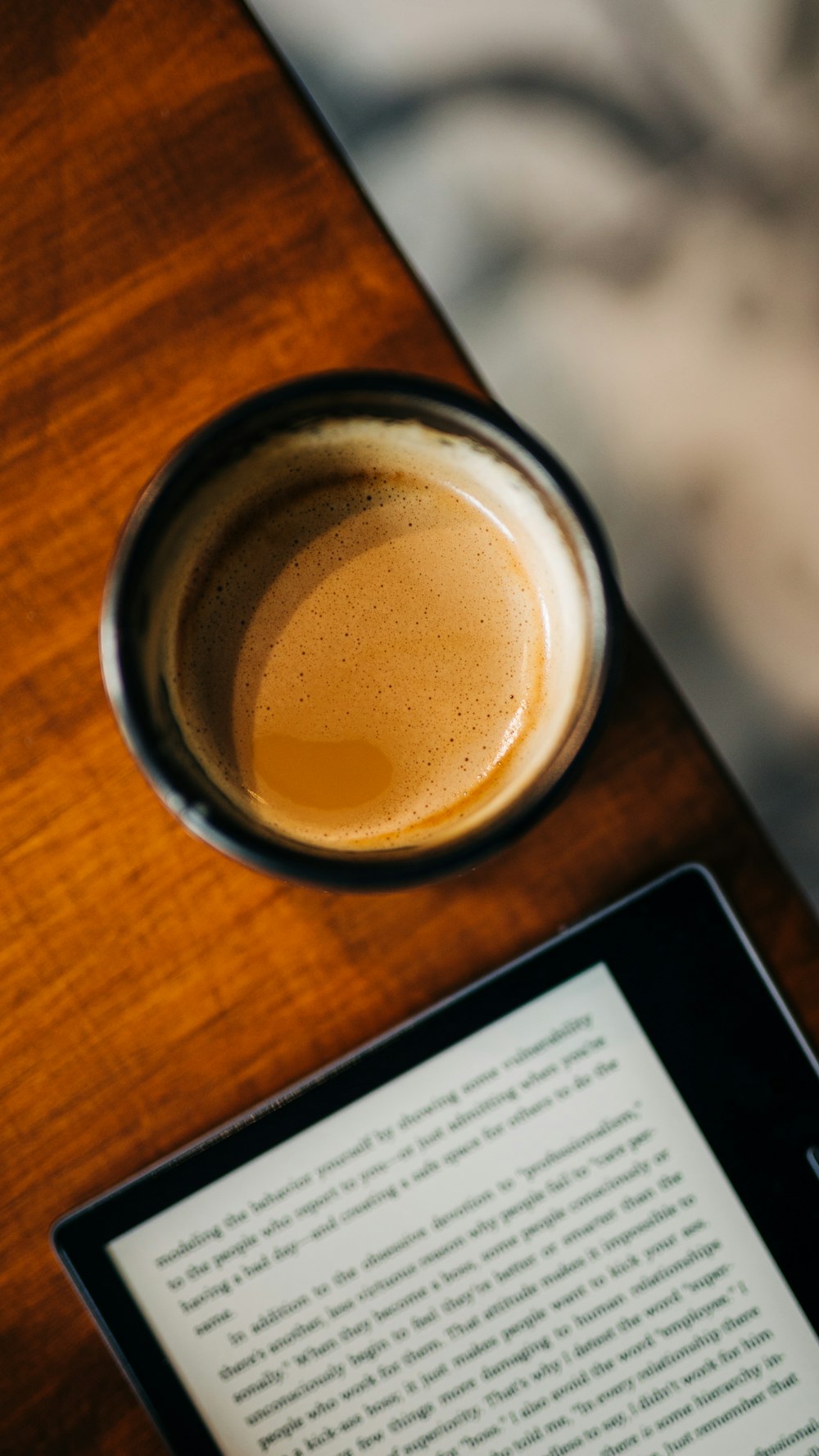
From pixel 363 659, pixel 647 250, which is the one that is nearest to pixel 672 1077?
pixel 363 659

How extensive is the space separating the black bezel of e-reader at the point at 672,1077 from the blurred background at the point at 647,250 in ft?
0.64

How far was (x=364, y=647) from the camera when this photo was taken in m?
0.43

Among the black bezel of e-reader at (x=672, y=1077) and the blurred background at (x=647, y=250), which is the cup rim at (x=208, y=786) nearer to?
the black bezel of e-reader at (x=672, y=1077)

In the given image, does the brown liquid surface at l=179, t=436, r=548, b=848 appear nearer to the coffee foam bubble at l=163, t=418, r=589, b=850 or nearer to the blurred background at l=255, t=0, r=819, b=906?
the coffee foam bubble at l=163, t=418, r=589, b=850

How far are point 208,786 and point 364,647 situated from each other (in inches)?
3.9

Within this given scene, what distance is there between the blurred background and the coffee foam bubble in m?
0.19

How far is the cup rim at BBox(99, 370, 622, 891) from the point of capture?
1.09 feet

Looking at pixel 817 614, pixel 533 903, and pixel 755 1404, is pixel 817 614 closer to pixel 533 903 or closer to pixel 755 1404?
pixel 533 903

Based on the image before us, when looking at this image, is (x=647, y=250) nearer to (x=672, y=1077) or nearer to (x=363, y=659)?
→ (x=363, y=659)

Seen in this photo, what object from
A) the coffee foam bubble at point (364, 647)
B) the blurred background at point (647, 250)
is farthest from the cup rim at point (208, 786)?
the blurred background at point (647, 250)

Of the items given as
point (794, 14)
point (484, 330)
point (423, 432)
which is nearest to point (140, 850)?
point (423, 432)

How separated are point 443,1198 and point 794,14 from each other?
0.73 metres

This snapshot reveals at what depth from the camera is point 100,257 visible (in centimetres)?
46

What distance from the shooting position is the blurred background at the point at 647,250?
23.3 inches
